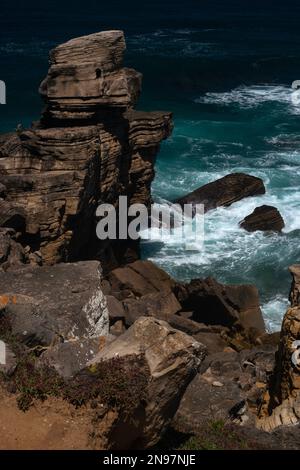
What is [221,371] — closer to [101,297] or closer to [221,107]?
[101,297]

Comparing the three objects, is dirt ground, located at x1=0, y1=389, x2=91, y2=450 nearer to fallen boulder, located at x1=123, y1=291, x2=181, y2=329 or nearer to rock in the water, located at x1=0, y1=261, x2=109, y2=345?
rock in the water, located at x1=0, y1=261, x2=109, y2=345

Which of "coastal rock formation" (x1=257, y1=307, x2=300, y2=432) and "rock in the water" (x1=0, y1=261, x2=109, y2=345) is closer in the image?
"rock in the water" (x1=0, y1=261, x2=109, y2=345)

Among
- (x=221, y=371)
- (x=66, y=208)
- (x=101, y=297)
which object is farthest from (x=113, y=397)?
(x=66, y=208)

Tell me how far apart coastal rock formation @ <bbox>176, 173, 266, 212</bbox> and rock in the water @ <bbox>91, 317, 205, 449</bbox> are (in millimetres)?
31986

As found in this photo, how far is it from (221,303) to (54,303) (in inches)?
500

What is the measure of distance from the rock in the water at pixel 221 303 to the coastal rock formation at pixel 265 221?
11.3 m

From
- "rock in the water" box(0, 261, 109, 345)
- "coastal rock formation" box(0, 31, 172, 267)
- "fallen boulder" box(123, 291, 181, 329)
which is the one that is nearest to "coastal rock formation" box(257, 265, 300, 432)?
"rock in the water" box(0, 261, 109, 345)

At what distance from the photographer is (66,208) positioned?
1131 inches

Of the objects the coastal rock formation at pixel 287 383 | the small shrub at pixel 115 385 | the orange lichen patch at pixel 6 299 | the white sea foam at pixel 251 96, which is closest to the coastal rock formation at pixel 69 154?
the orange lichen patch at pixel 6 299

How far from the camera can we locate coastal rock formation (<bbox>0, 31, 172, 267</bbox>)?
27859 mm

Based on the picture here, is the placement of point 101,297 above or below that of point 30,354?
below

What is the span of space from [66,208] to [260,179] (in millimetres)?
20813

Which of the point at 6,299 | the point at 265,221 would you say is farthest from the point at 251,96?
the point at 6,299

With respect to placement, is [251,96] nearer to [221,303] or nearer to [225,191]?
[225,191]
